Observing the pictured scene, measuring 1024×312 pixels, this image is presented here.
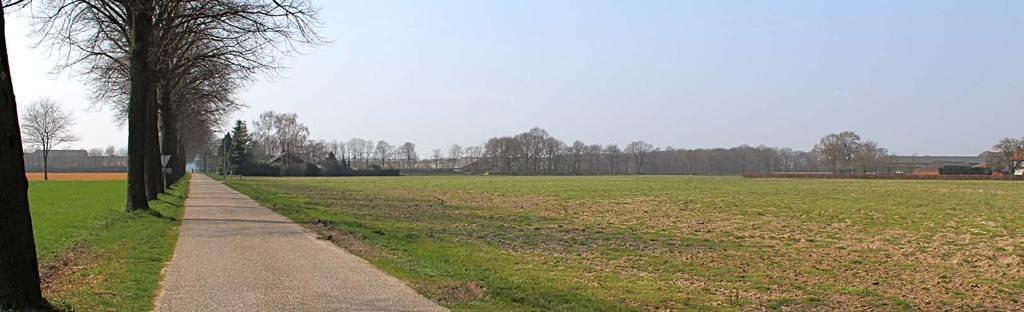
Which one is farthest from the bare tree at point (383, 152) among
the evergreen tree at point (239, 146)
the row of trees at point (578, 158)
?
the evergreen tree at point (239, 146)

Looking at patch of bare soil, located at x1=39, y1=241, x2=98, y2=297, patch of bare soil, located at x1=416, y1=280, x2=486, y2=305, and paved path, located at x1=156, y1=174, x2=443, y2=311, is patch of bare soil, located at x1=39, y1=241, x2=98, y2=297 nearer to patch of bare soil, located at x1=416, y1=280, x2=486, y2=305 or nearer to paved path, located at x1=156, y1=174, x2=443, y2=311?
paved path, located at x1=156, y1=174, x2=443, y2=311

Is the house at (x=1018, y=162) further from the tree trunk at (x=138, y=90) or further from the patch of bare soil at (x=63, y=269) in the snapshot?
the patch of bare soil at (x=63, y=269)

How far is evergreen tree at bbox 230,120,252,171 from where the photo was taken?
110 meters

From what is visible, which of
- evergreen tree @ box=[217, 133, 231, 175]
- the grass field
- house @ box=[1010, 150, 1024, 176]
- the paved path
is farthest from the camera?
house @ box=[1010, 150, 1024, 176]

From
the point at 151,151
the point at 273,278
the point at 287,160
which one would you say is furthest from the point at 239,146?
the point at 273,278

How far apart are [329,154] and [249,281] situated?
13582 centimetres

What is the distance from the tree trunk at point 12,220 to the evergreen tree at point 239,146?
348ft

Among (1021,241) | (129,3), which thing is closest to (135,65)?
(129,3)

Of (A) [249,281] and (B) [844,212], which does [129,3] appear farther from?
(B) [844,212]

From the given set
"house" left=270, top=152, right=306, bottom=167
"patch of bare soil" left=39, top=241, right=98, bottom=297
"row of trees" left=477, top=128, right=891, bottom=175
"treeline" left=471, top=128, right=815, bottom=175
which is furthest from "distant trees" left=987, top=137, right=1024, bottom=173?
"patch of bare soil" left=39, top=241, right=98, bottom=297

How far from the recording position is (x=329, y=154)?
143 meters

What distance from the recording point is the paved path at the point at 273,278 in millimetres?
8445

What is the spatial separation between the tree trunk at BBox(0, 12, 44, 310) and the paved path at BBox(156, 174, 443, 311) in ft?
4.14

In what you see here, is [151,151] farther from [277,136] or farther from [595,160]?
[595,160]
